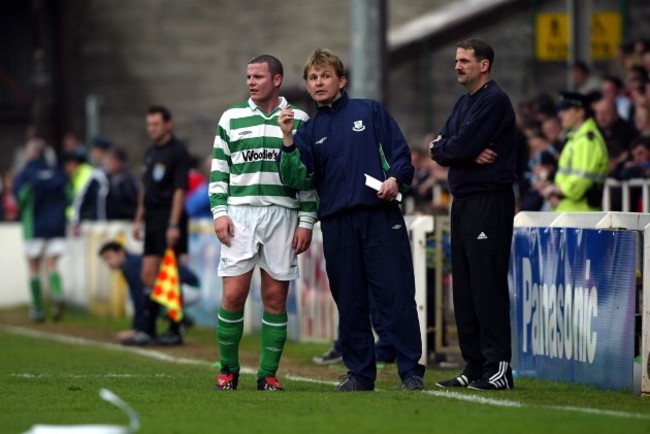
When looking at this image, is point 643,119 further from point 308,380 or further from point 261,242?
point 261,242

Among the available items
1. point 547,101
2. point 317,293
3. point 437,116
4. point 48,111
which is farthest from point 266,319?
point 48,111

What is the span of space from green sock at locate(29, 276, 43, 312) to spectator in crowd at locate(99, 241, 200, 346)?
351 centimetres

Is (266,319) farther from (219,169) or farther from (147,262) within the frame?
(147,262)

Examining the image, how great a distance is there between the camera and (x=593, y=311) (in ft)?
37.8

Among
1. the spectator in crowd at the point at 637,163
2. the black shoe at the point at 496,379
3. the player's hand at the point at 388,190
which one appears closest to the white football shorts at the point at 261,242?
the player's hand at the point at 388,190

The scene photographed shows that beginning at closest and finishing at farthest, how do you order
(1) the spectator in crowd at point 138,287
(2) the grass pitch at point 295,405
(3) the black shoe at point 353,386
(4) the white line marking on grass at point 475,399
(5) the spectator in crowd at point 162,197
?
(2) the grass pitch at point 295,405 → (4) the white line marking on grass at point 475,399 → (3) the black shoe at point 353,386 → (5) the spectator in crowd at point 162,197 → (1) the spectator in crowd at point 138,287

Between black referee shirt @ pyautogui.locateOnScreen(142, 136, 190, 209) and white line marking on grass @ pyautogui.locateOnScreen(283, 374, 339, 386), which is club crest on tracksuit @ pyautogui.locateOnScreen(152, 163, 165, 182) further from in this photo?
white line marking on grass @ pyautogui.locateOnScreen(283, 374, 339, 386)

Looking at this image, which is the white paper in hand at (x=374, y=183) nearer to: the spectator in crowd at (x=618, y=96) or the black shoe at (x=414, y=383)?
the black shoe at (x=414, y=383)

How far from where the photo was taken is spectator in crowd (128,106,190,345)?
664 inches

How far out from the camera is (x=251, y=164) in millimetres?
11109

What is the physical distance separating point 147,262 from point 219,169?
6.32 meters

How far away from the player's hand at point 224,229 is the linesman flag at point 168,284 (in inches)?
234

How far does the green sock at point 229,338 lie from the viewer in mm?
11211

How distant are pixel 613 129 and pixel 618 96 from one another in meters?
1.89
